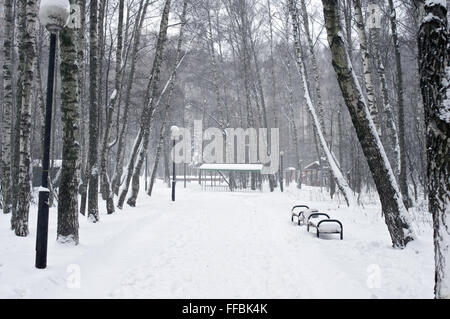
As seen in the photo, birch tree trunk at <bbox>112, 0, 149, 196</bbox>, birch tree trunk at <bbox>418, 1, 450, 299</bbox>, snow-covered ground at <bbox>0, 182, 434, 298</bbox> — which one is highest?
birch tree trunk at <bbox>112, 0, 149, 196</bbox>

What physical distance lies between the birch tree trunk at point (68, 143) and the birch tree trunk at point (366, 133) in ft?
16.3

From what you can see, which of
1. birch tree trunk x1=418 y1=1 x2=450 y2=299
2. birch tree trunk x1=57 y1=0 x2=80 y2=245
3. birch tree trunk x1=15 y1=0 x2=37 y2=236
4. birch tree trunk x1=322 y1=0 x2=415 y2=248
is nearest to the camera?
birch tree trunk x1=418 y1=1 x2=450 y2=299

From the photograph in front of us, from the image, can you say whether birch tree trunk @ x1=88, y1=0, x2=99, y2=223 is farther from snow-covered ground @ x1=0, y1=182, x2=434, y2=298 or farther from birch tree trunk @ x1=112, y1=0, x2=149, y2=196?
birch tree trunk @ x1=112, y1=0, x2=149, y2=196

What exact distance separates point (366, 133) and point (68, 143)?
5.73 m

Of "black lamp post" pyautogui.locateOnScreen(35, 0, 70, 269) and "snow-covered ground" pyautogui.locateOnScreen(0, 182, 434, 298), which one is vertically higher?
"black lamp post" pyautogui.locateOnScreen(35, 0, 70, 269)

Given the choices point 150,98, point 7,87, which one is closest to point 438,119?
point 7,87

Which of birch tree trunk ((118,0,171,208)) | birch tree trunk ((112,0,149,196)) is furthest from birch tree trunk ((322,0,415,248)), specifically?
birch tree trunk ((112,0,149,196))

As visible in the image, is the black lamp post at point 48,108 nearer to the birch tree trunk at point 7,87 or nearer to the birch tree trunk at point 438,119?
the birch tree trunk at point 7,87

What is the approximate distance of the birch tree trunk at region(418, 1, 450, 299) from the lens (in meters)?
3.19

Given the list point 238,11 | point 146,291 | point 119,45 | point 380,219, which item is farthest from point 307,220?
point 238,11

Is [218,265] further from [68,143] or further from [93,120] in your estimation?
[93,120]

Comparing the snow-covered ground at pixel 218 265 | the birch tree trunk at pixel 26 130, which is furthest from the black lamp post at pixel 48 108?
the birch tree trunk at pixel 26 130

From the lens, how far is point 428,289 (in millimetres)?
3875

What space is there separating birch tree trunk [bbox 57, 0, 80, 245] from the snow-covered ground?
38 cm
